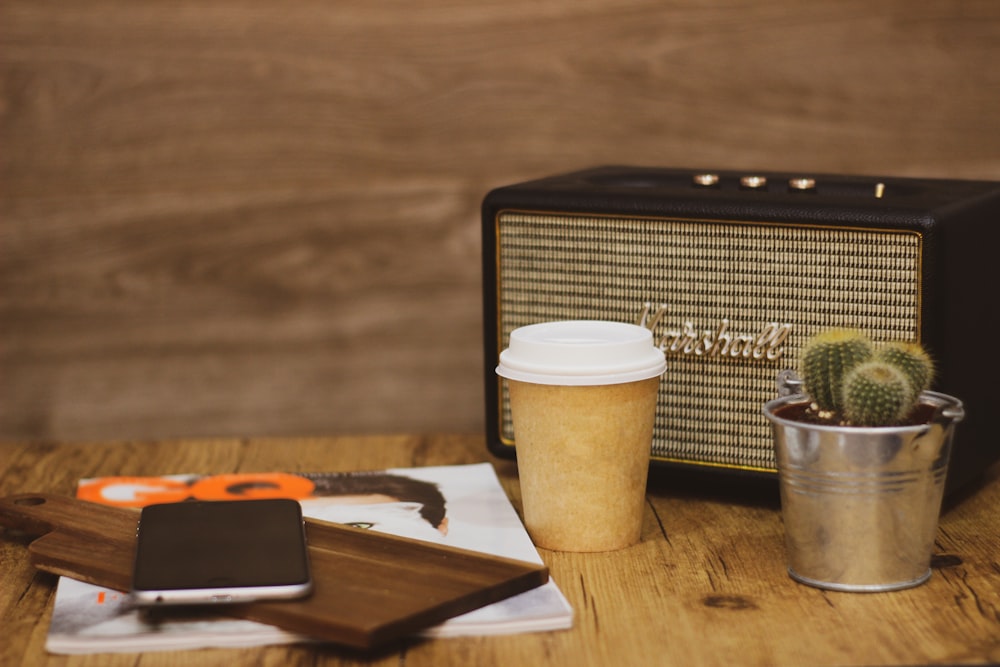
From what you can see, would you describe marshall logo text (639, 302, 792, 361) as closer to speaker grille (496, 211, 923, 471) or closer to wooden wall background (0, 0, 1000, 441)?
speaker grille (496, 211, 923, 471)

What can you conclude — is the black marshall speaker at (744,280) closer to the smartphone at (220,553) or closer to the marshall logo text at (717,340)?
the marshall logo text at (717,340)

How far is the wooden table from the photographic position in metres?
0.69

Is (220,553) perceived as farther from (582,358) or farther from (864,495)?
(864,495)

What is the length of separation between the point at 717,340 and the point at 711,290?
38 mm

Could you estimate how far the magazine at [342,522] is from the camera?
27.6 inches

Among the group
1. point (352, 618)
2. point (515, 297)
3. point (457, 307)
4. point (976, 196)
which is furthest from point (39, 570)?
point (976, 196)

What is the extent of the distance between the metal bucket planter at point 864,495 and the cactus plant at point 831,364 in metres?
0.02

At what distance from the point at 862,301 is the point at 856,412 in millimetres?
154

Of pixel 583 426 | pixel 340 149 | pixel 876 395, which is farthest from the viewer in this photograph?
pixel 340 149

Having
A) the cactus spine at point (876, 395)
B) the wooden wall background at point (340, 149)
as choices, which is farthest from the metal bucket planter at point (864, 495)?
the wooden wall background at point (340, 149)

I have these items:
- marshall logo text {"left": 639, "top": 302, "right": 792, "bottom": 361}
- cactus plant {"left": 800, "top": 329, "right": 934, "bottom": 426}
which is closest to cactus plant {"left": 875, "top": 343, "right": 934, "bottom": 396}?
cactus plant {"left": 800, "top": 329, "right": 934, "bottom": 426}

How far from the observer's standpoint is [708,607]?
2.50 feet

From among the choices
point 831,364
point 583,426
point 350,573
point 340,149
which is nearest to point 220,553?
point 350,573

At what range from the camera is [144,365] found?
4.09 ft
